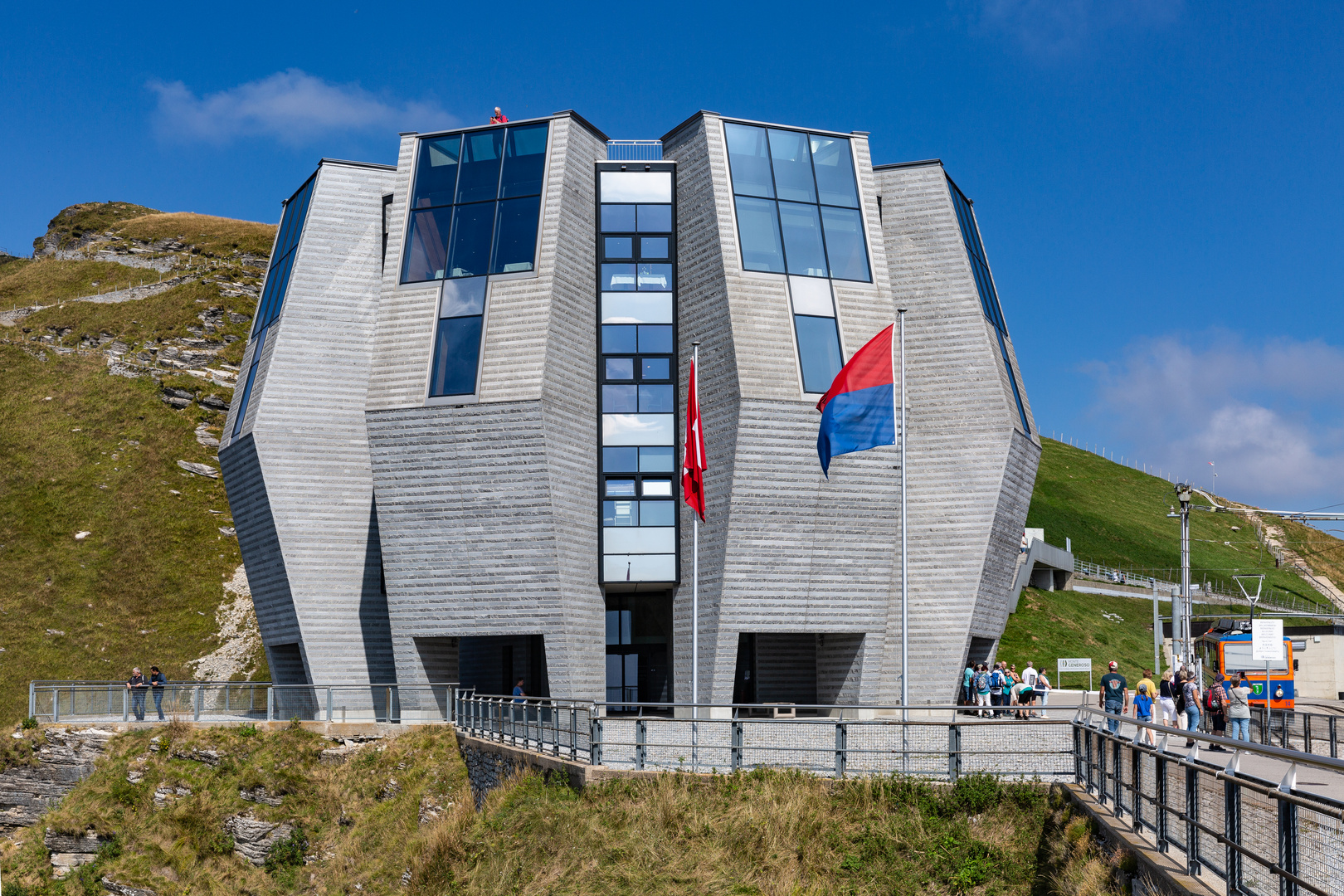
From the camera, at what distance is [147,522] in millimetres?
60344

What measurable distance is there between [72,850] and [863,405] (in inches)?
812

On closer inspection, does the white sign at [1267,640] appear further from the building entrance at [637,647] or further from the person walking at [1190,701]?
the building entrance at [637,647]

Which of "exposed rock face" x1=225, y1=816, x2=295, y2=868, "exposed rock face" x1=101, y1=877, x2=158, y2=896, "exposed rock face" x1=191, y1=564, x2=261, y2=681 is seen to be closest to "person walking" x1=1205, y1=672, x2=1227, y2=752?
"exposed rock face" x1=225, y1=816, x2=295, y2=868

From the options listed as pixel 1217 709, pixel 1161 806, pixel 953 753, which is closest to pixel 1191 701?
pixel 1217 709

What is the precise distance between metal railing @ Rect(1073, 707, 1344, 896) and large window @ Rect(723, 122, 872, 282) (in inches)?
747

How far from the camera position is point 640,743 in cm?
1788

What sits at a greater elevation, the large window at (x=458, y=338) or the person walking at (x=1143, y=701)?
the large window at (x=458, y=338)

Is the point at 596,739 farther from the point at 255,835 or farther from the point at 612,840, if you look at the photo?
the point at 255,835

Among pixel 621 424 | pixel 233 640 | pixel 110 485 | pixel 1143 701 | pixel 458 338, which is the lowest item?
pixel 233 640

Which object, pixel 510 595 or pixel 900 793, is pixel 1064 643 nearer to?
pixel 510 595

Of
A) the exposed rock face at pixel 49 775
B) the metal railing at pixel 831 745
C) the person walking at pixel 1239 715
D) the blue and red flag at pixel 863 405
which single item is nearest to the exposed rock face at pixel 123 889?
the exposed rock face at pixel 49 775

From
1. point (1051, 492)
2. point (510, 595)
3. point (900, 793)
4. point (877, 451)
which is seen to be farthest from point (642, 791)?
point (1051, 492)

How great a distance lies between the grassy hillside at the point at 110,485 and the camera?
169ft

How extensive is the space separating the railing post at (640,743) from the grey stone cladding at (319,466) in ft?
53.3
